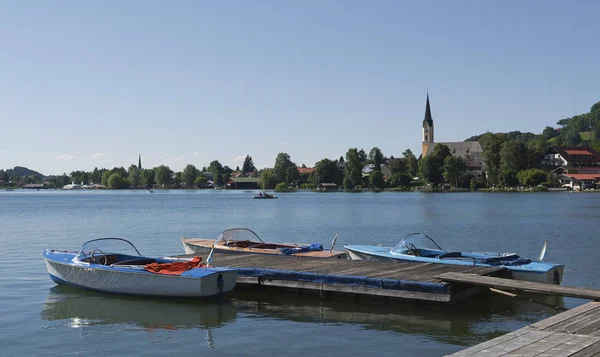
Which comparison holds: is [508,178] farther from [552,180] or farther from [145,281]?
[145,281]

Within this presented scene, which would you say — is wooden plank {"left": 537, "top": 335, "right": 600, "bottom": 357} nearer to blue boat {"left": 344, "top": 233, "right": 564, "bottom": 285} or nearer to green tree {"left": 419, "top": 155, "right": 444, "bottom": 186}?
blue boat {"left": 344, "top": 233, "right": 564, "bottom": 285}

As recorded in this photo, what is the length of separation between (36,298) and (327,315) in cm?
997

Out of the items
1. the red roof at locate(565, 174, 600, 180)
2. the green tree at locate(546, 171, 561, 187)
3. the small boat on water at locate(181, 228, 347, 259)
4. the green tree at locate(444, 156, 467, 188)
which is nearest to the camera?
the small boat on water at locate(181, 228, 347, 259)

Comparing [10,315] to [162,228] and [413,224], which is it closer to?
[162,228]

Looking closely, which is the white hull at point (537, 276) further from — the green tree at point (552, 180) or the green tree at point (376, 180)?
the green tree at point (376, 180)

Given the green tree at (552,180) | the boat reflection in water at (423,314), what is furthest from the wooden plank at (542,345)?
the green tree at (552,180)

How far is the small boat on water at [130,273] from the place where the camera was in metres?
18.3

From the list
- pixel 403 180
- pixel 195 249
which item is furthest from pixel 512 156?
pixel 195 249

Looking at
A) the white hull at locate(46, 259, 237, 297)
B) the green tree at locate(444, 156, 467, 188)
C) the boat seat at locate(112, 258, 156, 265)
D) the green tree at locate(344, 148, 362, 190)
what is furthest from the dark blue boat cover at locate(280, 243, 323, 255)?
the green tree at locate(344, 148, 362, 190)

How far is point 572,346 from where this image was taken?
421 inches

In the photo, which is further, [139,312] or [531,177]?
[531,177]

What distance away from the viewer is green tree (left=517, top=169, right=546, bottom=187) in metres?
151

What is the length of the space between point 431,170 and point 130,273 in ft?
508

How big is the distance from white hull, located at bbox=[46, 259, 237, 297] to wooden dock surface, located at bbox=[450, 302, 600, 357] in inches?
362
